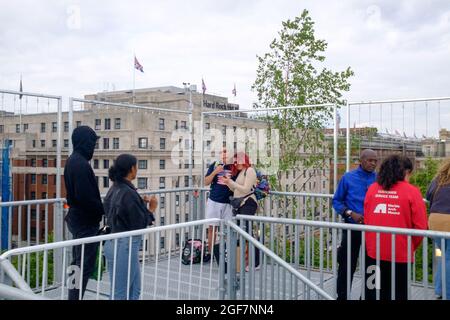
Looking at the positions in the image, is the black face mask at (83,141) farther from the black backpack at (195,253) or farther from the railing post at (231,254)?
the black backpack at (195,253)

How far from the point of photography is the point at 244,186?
5.87 meters

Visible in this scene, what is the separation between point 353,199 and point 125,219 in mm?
2421

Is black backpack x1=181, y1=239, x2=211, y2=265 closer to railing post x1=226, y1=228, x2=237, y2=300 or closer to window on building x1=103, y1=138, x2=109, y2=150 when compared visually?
railing post x1=226, y1=228, x2=237, y2=300

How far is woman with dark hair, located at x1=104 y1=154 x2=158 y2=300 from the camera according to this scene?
362cm

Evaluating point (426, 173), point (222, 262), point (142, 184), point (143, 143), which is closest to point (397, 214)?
point (222, 262)

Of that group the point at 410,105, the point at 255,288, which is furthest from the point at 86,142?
the point at 410,105

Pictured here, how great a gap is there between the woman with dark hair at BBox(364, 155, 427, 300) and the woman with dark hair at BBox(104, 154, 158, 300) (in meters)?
2.01

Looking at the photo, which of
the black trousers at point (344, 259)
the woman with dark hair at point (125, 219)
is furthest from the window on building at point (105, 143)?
the black trousers at point (344, 259)

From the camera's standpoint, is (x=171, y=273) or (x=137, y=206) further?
(x=171, y=273)

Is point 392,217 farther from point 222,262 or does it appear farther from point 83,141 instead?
point 83,141
